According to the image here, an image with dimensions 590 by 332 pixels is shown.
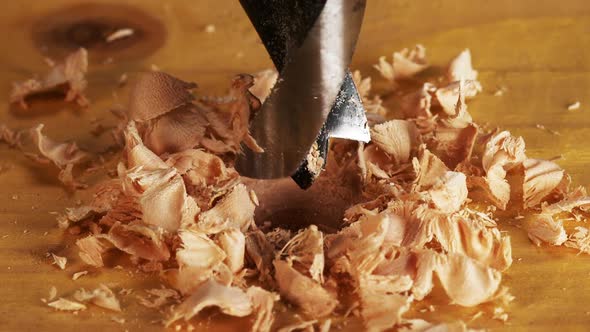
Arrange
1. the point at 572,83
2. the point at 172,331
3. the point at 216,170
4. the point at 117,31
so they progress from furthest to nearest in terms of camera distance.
Answer: the point at 117,31 → the point at 572,83 → the point at 216,170 → the point at 172,331

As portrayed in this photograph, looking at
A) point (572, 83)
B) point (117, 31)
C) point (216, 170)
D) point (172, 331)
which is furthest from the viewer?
point (117, 31)

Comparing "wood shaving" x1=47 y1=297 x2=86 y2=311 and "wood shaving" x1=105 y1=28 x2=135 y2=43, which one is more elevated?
"wood shaving" x1=47 y1=297 x2=86 y2=311

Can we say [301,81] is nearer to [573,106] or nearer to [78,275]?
[78,275]

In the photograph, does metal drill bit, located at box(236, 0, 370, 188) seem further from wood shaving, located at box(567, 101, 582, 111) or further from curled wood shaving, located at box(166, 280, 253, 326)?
wood shaving, located at box(567, 101, 582, 111)

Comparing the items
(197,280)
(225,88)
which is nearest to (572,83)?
(225,88)

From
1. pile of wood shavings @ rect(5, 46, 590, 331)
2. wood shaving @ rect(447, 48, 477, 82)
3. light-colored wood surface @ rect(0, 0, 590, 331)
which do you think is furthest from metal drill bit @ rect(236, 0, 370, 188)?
wood shaving @ rect(447, 48, 477, 82)

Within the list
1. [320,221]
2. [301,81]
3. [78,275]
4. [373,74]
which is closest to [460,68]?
[373,74]

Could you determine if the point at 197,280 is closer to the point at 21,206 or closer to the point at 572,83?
the point at 21,206
